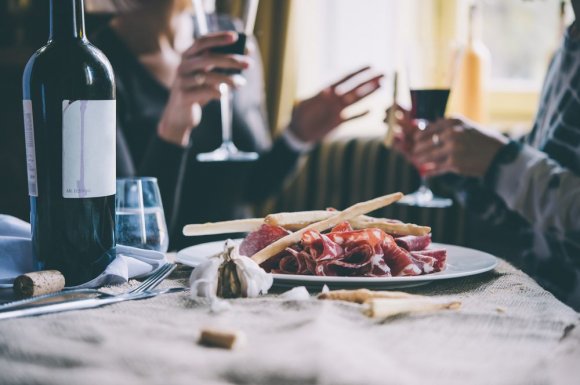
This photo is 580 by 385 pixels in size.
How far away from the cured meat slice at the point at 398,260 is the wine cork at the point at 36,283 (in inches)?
14.4

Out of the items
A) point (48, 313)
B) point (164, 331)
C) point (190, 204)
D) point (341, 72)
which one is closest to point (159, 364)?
point (164, 331)

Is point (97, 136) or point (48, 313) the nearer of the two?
point (48, 313)

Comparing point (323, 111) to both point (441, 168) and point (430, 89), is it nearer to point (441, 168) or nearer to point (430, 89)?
point (441, 168)

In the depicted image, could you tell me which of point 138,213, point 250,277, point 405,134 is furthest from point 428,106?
point 250,277

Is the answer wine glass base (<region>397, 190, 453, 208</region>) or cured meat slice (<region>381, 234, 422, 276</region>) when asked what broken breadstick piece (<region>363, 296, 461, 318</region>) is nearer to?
cured meat slice (<region>381, 234, 422, 276</region>)

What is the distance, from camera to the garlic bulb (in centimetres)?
75

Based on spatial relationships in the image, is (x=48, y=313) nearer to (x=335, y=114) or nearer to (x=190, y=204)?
(x=335, y=114)

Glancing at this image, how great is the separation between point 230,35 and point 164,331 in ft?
3.39

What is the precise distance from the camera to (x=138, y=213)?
0.99 m

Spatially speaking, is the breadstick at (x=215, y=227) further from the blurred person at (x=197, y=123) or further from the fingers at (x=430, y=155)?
the blurred person at (x=197, y=123)

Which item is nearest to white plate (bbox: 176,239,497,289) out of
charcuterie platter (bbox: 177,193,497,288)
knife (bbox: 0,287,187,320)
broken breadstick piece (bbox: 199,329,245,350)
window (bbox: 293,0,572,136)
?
charcuterie platter (bbox: 177,193,497,288)

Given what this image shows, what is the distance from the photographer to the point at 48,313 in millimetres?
672

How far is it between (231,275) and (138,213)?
0.90ft

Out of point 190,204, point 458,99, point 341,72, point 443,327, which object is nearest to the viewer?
point 443,327
